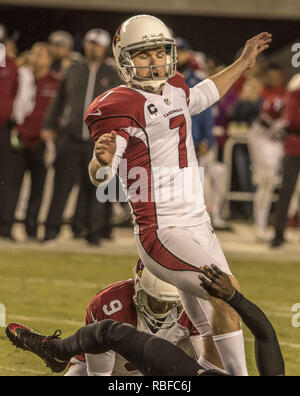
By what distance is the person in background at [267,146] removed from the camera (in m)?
11.4

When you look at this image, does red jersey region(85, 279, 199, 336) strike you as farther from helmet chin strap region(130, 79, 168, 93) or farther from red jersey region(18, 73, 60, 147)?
red jersey region(18, 73, 60, 147)

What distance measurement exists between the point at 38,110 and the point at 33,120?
0.43 feet

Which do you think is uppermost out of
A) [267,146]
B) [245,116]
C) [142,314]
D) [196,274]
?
[196,274]

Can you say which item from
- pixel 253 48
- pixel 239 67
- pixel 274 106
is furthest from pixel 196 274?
pixel 274 106

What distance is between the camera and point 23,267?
8.81m

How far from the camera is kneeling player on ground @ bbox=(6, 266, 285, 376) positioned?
372cm

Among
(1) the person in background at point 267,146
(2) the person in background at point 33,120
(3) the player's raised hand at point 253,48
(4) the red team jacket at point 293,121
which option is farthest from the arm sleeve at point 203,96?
(1) the person in background at point 267,146

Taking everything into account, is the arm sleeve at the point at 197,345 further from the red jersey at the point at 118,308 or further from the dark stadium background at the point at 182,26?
the dark stadium background at the point at 182,26

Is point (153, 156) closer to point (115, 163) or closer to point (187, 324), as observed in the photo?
point (115, 163)

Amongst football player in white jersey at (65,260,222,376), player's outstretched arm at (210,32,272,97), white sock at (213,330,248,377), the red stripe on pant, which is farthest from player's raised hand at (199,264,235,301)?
player's outstretched arm at (210,32,272,97)

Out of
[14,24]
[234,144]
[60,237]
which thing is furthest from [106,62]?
[14,24]

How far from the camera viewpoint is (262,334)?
402 cm
